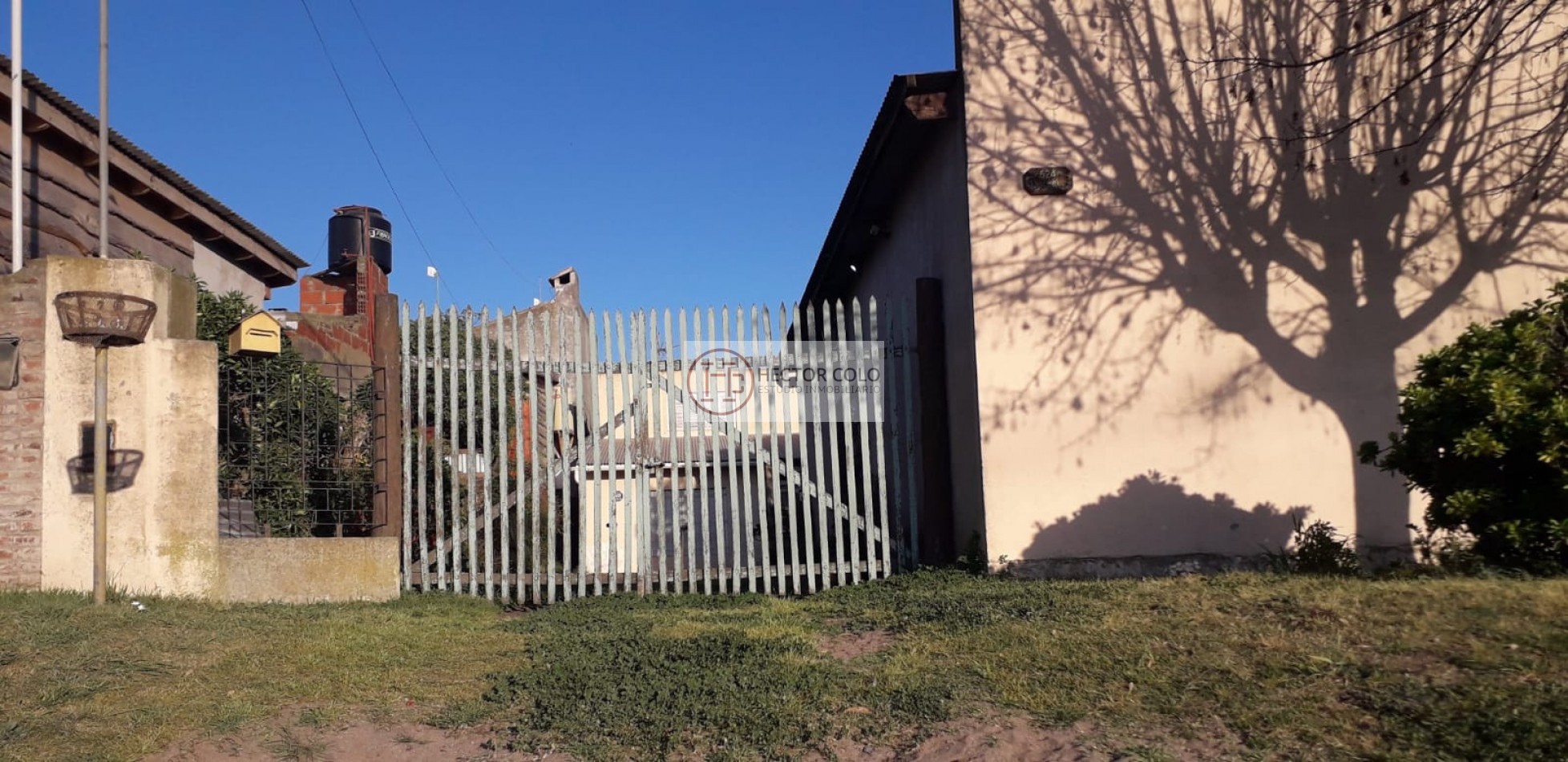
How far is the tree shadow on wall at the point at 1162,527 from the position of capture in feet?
26.4

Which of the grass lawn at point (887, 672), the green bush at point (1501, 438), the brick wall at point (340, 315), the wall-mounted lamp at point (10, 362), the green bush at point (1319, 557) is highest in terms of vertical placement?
the brick wall at point (340, 315)

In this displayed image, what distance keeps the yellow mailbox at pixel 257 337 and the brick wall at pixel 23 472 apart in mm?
1193

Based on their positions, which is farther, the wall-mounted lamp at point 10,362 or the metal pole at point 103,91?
the metal pole at point 103,91

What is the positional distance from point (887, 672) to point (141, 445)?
528 centimetres

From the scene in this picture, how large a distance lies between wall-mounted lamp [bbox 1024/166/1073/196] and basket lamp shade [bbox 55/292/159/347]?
6107mm

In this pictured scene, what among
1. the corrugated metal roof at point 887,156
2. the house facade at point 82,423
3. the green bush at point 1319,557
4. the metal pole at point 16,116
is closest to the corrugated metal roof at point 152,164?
the metal pole at point 16,116

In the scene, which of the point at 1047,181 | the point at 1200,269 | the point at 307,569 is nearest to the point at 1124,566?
the point at 1200,269

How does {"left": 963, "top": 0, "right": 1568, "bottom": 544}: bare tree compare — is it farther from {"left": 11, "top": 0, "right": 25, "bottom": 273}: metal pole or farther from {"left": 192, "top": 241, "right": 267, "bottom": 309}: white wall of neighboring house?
{"left": 192, "top": 241, "right": 267, "bottom": 309}: white wall of neighboring house

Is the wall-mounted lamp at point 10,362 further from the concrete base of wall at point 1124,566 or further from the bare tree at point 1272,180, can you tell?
the concrete base of wall at point 1124,566

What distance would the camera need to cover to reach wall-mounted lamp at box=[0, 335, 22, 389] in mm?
7324

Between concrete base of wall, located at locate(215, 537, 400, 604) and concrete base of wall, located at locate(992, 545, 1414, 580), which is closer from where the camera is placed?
concrete base of wall, located at locate(215, 537, 400, 604)

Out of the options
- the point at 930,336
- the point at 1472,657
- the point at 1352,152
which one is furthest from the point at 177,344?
the point at 1352,152

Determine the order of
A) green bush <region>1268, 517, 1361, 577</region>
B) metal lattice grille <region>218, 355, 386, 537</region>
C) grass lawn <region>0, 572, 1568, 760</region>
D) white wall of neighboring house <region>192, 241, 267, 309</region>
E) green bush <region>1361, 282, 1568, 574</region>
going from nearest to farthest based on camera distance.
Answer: grass lawn <region>0, 572, 1568, 760</region>
green bush <region>1361, 282, 1568, 574</region>
green bush <region>1268, 517, 1361, 577</region>
metal lattice grille <region>218, 355, 386, 537</region>
white wall of neighboring house <region>192, 241, 267, 309</region>

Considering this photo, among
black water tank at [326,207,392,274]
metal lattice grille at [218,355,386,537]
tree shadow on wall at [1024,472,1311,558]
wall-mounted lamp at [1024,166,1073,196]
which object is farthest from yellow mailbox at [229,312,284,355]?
black water tank at [326,207,392,274]
